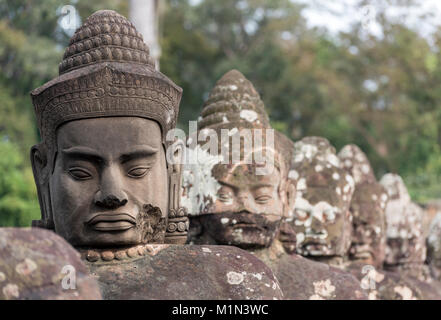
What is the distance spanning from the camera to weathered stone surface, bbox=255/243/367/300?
635 centimetres

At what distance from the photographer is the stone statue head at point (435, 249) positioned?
11.1m

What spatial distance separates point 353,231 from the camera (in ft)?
28.3

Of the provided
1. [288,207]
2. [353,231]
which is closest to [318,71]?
[353,231]

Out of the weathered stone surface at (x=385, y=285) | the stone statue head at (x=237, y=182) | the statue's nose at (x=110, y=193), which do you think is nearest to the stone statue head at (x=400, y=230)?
the weathered stone surface at (x=385, y=285)

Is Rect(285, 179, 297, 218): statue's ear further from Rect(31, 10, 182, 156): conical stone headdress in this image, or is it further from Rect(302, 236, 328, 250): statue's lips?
Rect(31, 10, 182, 156): conical stone headdress

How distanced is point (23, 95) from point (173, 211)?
1602 centimetres

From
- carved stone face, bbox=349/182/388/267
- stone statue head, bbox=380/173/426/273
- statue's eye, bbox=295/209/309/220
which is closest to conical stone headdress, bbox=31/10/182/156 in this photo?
statue's eye, bbox=295/209/309/220

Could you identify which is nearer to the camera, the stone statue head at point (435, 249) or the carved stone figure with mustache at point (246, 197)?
the carved stone figure with mustache at point (246, 197)

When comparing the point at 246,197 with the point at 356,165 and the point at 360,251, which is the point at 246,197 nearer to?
the point at 360,251

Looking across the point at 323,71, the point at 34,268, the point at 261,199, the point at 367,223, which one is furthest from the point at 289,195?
the point at 323,71

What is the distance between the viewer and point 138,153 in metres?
4.69

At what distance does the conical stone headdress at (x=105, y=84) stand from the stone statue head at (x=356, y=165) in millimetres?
4456

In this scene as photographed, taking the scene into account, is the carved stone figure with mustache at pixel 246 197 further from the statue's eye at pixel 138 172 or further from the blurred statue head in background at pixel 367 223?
the blurred statue head in background at pixel 367 223
